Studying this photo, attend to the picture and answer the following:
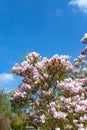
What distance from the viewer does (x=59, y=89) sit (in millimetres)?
10766

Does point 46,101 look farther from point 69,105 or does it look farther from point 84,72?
point 84,72

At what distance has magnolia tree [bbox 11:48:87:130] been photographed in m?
9.90

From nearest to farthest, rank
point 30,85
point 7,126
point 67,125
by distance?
point 67,125 → point 30,85 → point 7,126

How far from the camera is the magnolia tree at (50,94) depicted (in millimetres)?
9898

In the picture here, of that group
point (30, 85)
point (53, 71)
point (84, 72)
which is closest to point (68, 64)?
point (53, 71)

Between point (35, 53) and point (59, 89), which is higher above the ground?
point (35, 53)

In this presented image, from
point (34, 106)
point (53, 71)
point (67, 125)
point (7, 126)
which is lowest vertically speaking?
point (67, 125)

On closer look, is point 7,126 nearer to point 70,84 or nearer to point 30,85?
point 30,85

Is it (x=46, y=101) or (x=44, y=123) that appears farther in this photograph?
(x=46, y=101)

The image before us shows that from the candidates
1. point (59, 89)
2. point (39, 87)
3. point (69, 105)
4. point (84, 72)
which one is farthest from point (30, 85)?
point (84, 72)

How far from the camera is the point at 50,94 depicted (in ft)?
35.9

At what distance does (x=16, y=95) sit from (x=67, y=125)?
193 cm

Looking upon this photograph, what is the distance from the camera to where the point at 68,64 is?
11609 mm

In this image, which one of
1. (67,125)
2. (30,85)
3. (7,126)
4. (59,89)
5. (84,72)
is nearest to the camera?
(67,125)
